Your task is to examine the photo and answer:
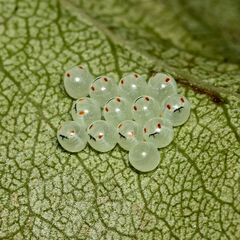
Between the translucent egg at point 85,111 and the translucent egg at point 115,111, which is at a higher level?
the translucent egg at point 115,111

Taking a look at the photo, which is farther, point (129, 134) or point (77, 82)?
point (77, 82)

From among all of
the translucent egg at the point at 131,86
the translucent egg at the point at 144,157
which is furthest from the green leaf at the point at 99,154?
the translucent egg at the point at 131,86

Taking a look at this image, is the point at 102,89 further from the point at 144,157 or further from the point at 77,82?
the point at 144,157

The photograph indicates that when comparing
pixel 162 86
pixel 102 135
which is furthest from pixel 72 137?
pixel 162 86

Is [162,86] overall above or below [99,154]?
above

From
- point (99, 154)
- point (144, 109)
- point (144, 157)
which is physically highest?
point (144, 109)

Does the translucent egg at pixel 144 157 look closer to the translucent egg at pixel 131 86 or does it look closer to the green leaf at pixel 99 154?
the green leaf at pixel 99 154

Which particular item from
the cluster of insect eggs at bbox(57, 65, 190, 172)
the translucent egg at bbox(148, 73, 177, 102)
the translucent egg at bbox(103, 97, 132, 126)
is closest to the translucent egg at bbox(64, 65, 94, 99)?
the cluster of insect eggs at bbox(57, 65, 190, 172)
